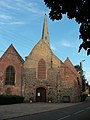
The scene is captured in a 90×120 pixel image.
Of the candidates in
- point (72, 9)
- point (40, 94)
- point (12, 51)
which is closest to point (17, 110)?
point (72, 9)

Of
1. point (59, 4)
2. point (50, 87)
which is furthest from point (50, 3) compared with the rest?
point (50, 87)

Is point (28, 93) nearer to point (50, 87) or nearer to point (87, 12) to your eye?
point (50, 87)

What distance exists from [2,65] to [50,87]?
10585mm

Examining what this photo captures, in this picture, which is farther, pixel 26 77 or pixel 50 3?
pixel 26 77

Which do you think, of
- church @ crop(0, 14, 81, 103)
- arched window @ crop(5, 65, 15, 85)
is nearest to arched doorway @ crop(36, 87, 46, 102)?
church @ crop(0, 14, 81, 103)

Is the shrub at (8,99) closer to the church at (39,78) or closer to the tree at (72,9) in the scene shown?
the church at (39,78)

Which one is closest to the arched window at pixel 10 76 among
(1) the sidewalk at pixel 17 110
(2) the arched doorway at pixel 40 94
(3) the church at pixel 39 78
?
(3) the church at pixel 39 78

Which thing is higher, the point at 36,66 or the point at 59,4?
the point at 36,66

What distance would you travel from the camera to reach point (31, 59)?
189 ft

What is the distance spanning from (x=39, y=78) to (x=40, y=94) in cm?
307

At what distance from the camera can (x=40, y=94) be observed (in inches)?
2203

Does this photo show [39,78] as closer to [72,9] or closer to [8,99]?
[8,99]

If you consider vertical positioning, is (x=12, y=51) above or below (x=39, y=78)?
above

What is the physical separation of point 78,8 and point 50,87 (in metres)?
44.5
